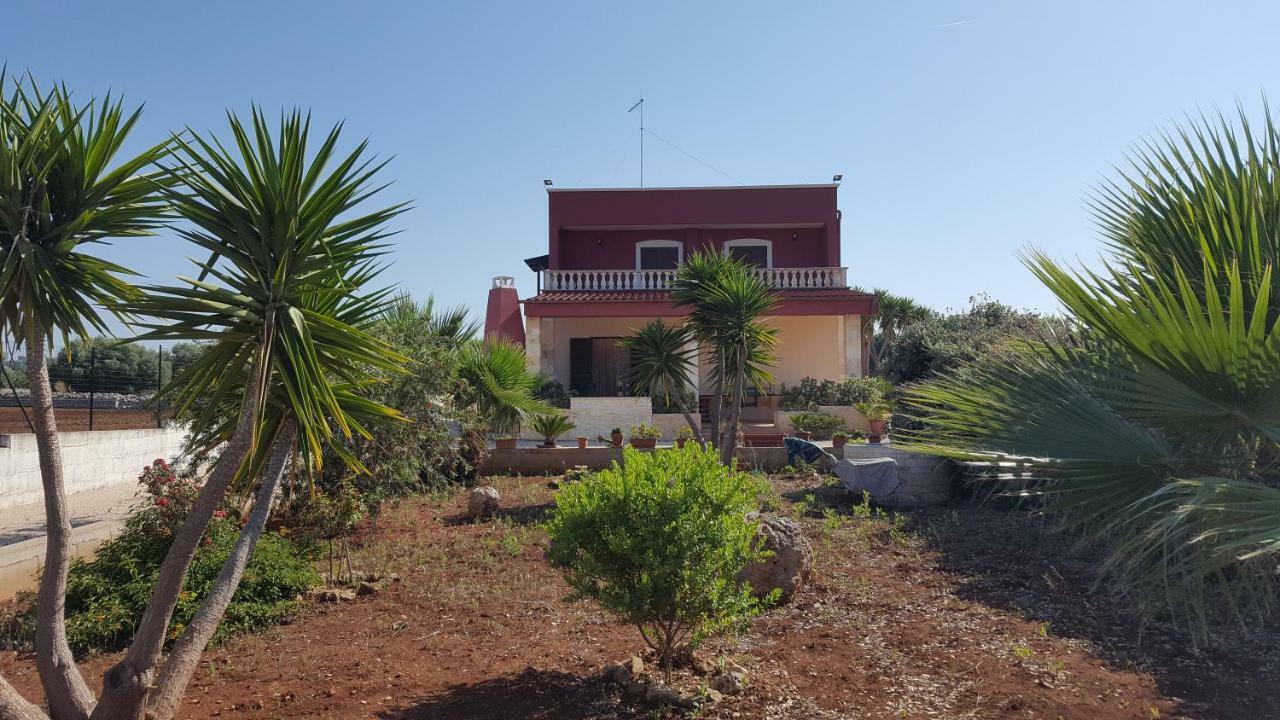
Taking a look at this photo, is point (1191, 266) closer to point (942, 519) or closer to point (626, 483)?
point (626, 483)

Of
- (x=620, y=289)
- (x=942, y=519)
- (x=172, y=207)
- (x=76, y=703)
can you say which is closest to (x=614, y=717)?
(x=76, y=703)

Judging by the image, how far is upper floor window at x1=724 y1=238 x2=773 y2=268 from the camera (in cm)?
2430

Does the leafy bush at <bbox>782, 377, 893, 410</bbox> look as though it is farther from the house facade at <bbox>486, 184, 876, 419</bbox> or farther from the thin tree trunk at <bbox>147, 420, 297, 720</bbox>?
the thin tree trunk at <bbox>147, 420, 297, 720</bbox>

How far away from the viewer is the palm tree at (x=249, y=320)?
3.87 meters

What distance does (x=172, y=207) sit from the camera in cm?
392

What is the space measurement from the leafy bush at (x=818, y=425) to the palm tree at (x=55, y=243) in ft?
49.3

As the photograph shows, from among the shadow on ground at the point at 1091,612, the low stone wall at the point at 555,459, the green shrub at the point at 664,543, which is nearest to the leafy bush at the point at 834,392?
the low stone wall at the point at 555,459

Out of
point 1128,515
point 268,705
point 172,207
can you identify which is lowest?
point 268,705

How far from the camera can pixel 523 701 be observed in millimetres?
4598

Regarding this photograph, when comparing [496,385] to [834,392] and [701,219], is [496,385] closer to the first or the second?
[834,392]

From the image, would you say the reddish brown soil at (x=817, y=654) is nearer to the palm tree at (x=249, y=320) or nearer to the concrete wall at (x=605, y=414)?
the palm tree at (x=249, y=320)

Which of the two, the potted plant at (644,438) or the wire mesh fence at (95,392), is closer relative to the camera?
the wire mesh fence at (95,392)

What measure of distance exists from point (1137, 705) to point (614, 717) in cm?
261

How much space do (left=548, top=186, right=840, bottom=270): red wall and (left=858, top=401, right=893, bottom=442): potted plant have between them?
20.9ft
